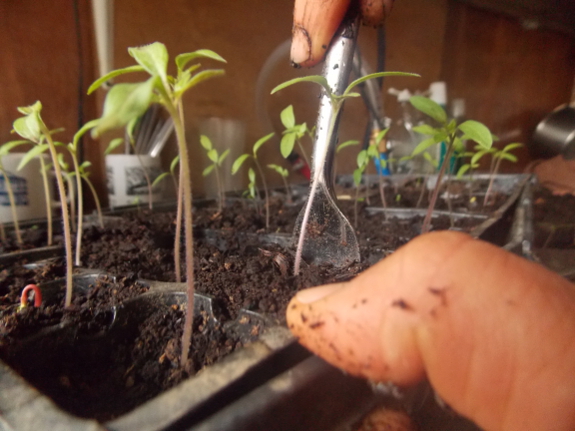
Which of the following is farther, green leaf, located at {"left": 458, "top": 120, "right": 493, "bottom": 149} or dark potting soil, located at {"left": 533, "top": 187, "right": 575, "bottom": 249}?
dark potting soil, located at {"left": 533, "top": 187, "right": 575, "bottom": 249}

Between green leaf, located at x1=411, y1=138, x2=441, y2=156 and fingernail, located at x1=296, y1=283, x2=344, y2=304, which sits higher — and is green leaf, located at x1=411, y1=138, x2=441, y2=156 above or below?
above

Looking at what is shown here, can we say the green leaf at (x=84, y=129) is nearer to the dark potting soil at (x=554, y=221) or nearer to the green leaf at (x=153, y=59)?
the green leaf at (x=153, y=59)

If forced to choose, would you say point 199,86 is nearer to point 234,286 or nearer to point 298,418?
point 234,286

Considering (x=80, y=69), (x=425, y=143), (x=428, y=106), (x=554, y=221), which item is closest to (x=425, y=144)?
(x=425, y=143)

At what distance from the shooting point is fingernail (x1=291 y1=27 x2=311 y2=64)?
1.76ft

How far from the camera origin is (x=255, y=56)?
1554mm

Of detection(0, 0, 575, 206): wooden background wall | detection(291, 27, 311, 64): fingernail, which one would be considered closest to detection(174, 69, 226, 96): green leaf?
detection(291, 27, 311, 64): fingernail

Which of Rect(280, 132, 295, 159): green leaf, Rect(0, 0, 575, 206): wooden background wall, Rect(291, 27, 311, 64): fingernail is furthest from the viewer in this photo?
Rect(0, 0, 575, 206): wooden background wall

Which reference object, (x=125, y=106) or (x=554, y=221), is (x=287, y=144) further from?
(x=554, y=221)

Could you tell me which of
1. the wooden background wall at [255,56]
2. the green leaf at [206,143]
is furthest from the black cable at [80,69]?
the green leaf at [206,143]

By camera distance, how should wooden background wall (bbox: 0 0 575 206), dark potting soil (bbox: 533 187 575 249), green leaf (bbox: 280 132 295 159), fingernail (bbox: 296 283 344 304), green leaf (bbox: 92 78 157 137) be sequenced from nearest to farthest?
1. green leaf (bbox: 92 78 157 137)
2. fingernail (bbox: 296 283 344 304)
3. green leaf (bbox: 280 132 295 159)
4. dark potting soil (bbox: 533 187 575 249)
5. wooden background wall (bbox: 0 0 575 206)

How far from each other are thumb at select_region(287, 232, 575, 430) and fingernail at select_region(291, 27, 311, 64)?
1.31ft

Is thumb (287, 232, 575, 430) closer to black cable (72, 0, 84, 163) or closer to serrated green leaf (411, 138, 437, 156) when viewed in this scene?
serrated green leaf (411, 138, 437, 156)

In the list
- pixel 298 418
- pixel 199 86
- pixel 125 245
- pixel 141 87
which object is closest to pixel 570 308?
pixel 298 418
